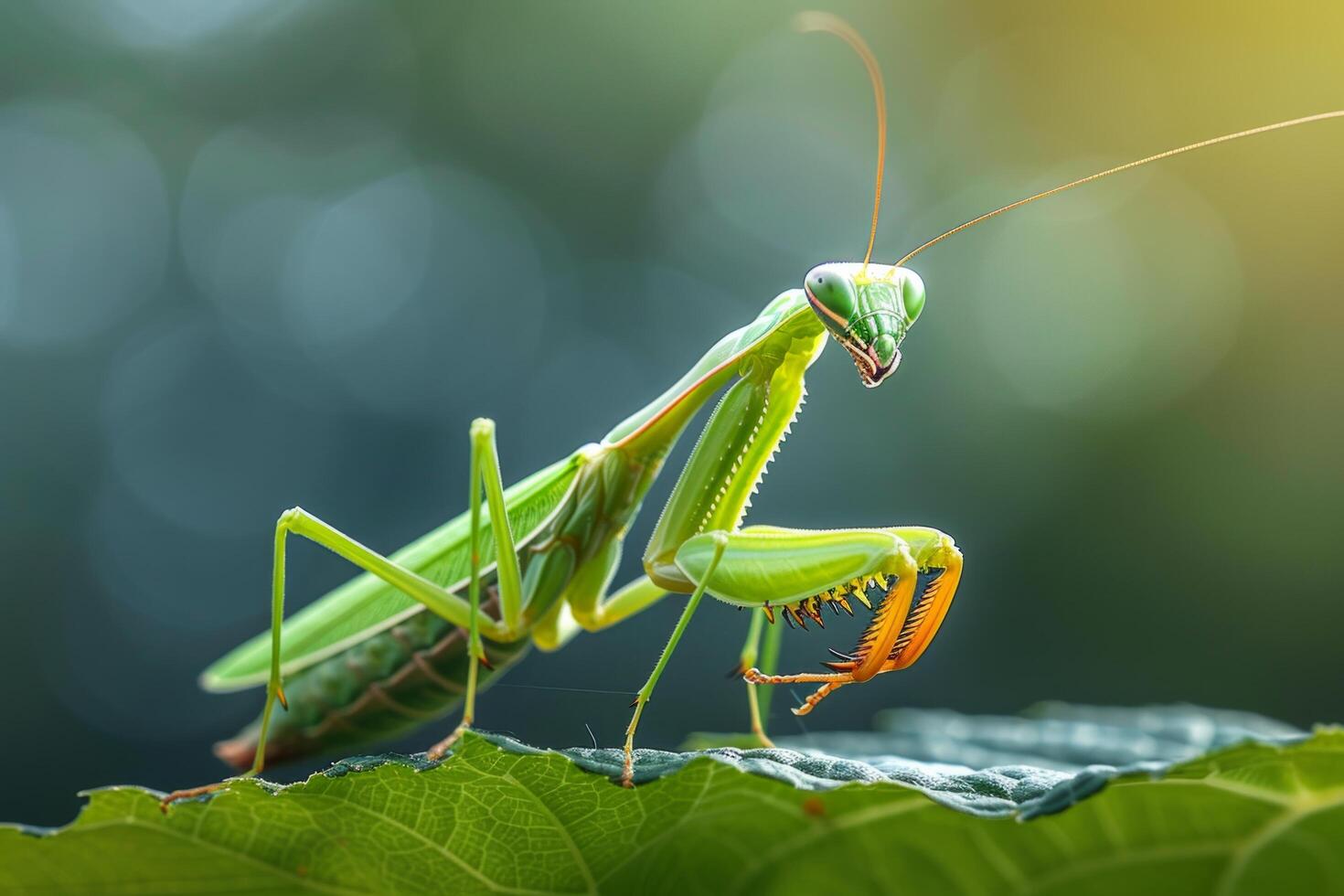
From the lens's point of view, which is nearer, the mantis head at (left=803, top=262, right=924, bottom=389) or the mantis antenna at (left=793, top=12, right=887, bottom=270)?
the mantis antenna at (left=793, top=12, right=887, bottom=270)

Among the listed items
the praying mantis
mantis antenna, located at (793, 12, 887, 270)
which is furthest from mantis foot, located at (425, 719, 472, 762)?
mantis antenna, located at (793, 12, 887, 270)

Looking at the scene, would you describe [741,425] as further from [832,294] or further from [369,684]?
[369,684]

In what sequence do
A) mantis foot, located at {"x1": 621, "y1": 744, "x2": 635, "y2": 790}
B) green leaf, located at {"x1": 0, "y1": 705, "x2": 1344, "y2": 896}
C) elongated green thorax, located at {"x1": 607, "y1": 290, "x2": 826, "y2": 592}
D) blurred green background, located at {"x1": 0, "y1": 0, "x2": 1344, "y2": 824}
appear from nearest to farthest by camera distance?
green leaf, located at {"x1": 0, "y1": 705, "x2": 1344, "y2": 896} → mantis foot, located at {"x1": 621, "y1": 744, "x2": 635, "y2": 790} → elongated green thorax, located at {"x1": 607, "y1": 290, "x2": 826, "y2": 592} → blurred green background, located at {"x1": 0, "y1": 0, "x2": 1344, "y2": 824}

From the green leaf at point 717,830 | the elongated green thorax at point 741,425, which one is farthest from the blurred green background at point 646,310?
the green leaf at point 717,830

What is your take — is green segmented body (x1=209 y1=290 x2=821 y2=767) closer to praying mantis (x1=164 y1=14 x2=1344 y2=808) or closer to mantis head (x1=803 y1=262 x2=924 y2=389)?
praying mantis (x1=164 y1=14 x2=1344 y2=808)

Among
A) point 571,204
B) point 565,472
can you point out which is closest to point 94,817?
point 565,472

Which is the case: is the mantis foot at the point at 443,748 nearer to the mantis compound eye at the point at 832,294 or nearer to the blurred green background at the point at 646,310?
the mantis compound eye at the point at 832,294
